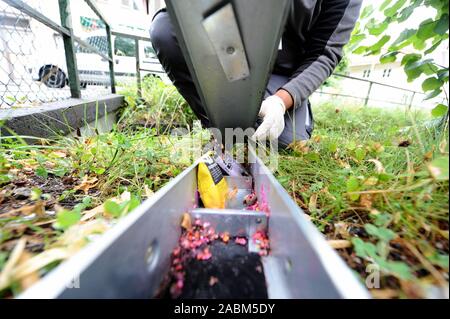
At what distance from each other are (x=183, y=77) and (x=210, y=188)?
1.03 meters

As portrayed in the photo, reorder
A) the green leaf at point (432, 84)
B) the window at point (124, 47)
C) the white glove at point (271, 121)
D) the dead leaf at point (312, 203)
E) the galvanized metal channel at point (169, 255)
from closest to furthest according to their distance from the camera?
1. the galvanized metal channel at point (169, 255)
2. the dead leaf at point (312, 203)
3. the green leaf at point (432, 84)
4. the white glove at point (271, 121)
5. the window at point (124, 47)

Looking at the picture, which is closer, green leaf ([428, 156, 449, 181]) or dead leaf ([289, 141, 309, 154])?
green leaf ([428, 156, 449, 181])

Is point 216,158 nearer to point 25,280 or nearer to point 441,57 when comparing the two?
point 25,280

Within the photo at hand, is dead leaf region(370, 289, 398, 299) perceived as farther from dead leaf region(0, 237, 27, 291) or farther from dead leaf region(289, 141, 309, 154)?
dead leaf region(289, 141, 309, 154)

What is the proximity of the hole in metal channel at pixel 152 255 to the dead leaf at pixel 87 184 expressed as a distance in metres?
0.50

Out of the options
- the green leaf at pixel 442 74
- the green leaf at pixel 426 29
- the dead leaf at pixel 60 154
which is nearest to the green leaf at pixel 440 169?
the green leaf at pixel 442 74

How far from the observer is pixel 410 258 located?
0.32 metres

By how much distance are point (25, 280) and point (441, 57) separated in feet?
4.15

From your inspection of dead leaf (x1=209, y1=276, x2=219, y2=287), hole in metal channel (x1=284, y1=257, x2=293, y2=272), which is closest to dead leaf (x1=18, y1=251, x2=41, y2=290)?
dead leaf (x1=209, y1=276, x2=219, y2=287)

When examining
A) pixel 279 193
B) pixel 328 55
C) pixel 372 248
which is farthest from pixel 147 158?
pixel 328 55

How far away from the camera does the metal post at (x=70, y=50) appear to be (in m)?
1.66

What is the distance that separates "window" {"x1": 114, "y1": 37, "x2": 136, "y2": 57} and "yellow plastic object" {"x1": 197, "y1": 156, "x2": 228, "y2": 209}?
3.37 metres

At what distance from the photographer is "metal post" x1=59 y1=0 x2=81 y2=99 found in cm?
166

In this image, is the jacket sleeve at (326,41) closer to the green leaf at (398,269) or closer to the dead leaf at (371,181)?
the dead leaf at (371,181)
